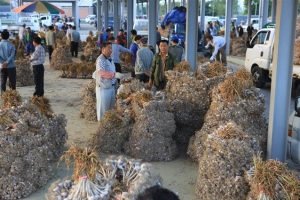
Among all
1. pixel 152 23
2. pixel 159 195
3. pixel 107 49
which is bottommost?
pixel 159 195

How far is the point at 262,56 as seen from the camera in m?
13.2

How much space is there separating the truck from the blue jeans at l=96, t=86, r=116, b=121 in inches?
263

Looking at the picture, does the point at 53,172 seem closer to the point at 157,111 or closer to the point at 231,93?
the point at 157,111

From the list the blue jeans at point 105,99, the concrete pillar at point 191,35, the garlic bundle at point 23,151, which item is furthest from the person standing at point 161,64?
the garlic bundle at point 23,151

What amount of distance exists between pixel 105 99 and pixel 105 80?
379 mm

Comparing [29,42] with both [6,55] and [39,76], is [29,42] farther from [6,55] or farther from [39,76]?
[6,55]

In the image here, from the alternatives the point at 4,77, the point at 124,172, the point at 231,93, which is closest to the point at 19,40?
the point at 4,77

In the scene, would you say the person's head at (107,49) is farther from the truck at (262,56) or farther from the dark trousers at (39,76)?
the truck at (262,56)

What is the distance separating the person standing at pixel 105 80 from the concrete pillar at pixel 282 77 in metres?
2.89

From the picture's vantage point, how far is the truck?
42.1 ft

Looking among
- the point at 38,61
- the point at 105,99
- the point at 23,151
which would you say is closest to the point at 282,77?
the point at 105,99

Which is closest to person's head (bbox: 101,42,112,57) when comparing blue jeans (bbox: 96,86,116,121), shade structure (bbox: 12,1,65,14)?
blue jeans (bbox: 96,86,116,121)

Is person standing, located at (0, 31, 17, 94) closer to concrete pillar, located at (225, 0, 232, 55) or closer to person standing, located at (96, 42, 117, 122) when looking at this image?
person standing, located at (96, 42, 117, 122)

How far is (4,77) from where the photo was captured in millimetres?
10492
